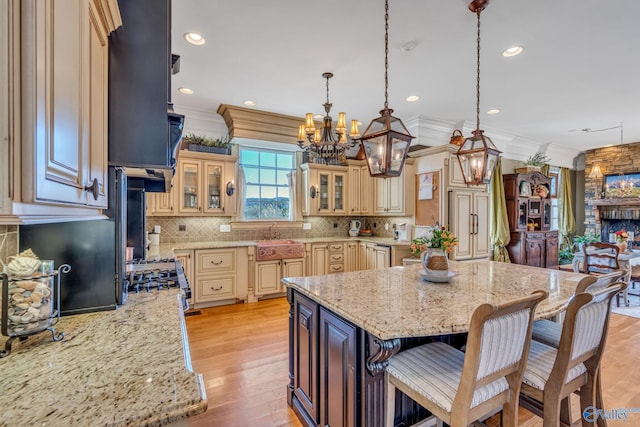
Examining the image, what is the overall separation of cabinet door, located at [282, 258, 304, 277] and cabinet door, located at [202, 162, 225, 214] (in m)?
1.31

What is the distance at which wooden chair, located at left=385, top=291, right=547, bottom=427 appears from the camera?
1123 mm

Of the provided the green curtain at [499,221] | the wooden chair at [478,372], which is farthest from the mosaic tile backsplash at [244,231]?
the wooden chair at [478,372]

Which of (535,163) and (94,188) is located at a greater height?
(535,163)

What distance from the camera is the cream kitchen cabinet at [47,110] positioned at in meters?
0.58

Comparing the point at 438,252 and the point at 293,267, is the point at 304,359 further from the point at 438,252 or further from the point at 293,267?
the point at 293,267

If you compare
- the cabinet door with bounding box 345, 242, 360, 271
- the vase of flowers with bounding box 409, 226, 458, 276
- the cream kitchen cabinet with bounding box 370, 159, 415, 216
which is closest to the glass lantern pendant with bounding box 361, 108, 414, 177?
the vase of flowers with bounding box 409, 226, 458, 276

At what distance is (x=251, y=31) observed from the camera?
2.63m

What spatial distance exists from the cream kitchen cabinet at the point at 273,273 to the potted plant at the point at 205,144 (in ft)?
6.09

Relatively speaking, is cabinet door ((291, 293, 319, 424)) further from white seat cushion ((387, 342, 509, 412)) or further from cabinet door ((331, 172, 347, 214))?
cabinet door ((331, 172, 347, 214))

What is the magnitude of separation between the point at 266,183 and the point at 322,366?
3.97 metres

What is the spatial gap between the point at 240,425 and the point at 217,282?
8.40 ft

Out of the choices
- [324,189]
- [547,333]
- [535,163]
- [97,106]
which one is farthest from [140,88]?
[535,163]

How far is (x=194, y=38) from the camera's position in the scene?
272cm

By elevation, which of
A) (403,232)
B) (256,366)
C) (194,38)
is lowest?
(256,366)
